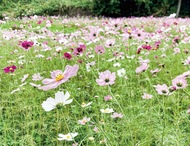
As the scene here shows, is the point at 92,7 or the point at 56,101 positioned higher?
the point at 56,101

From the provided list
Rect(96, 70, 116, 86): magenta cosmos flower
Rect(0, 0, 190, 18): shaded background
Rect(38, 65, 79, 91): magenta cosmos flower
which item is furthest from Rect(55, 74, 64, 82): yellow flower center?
Rect(0, 0, 190, 18): shaded background

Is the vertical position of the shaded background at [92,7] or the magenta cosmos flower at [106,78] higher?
the magenta cosmos flower at [106,78]

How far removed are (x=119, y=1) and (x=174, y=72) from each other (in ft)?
38.0

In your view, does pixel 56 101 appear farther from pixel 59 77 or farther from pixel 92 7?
pixel 92 7

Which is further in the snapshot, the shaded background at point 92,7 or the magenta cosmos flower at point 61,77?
the shaded background at point 92,7

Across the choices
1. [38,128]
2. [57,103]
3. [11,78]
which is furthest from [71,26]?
[57,103]

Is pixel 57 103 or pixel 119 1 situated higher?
pixel 57 103

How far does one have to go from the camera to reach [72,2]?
14.9 metres

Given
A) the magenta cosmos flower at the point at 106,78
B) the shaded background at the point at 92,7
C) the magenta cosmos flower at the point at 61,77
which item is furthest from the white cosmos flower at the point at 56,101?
the shaded background at the point at 92,7

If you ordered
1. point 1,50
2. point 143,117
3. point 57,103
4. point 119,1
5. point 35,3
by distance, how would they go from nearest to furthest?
1. point 57,103
2. point 143,117
3. point 1,50
4. point 119,1
5. point 35,3

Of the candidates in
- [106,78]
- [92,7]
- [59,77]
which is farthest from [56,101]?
[92,7]

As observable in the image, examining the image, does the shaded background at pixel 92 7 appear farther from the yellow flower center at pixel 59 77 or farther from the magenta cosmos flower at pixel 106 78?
the yellow flower center at pixel 59 77

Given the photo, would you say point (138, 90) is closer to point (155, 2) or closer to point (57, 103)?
point (57, 103)

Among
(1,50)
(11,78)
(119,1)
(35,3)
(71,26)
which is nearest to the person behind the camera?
(11,78)
